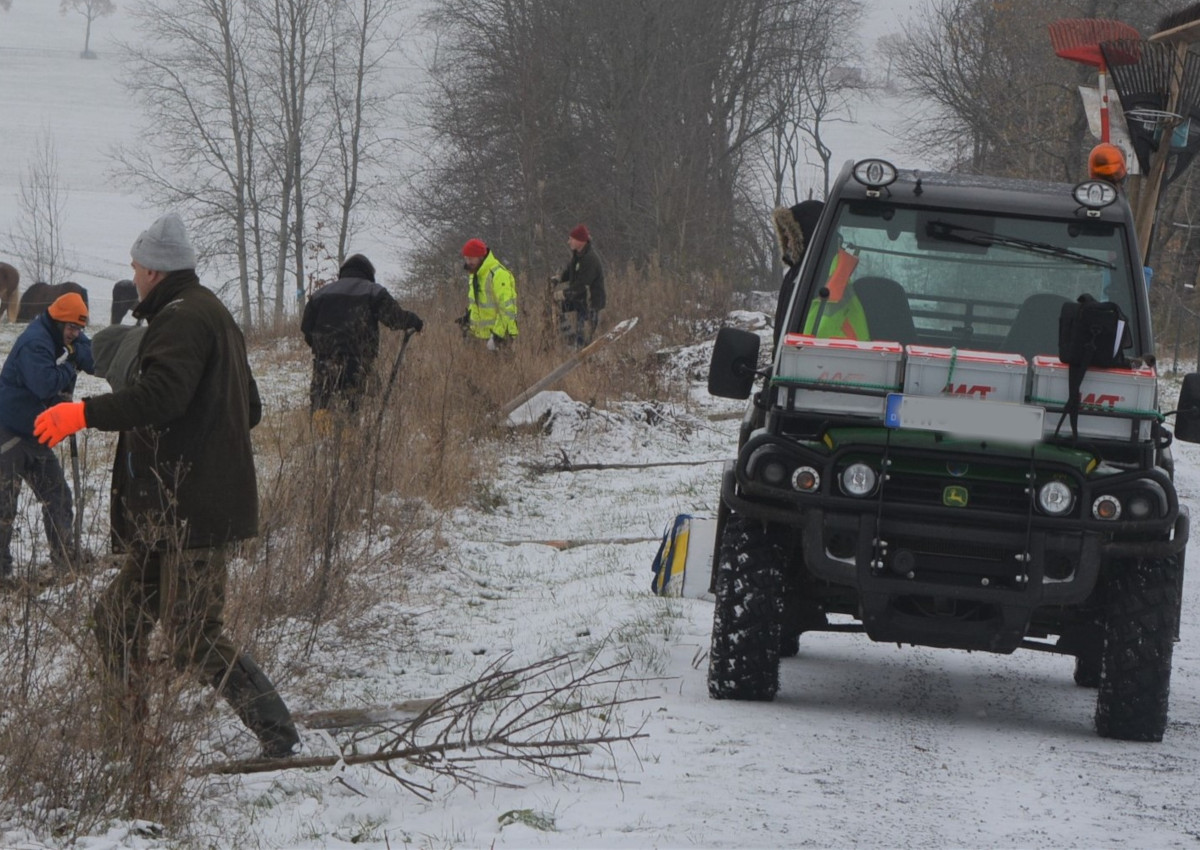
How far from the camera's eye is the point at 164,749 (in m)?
4.37

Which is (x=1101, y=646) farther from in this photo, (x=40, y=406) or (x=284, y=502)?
(x=40, y=406)

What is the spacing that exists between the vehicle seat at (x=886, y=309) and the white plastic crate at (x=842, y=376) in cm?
45

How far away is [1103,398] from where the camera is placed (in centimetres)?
541

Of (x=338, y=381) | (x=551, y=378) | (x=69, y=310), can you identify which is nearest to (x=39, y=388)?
(x=69, y=310)

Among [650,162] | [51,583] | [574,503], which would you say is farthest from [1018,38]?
[51,583]

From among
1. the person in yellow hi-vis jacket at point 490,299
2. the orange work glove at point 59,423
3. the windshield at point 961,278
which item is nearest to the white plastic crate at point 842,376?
the windshield at point 961,278

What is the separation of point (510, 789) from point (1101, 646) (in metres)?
2.54

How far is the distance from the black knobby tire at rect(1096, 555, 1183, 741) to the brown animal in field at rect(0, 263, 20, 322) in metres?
32.4

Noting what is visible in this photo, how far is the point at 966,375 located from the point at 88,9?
12731cm

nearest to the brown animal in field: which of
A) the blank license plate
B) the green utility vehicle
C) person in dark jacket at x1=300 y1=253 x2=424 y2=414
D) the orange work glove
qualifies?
person in dark jacket at x1=300 y1=253 x2=424 y2=414

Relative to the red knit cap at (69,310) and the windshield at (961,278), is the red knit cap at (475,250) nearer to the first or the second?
the red knit cap at (69,310)

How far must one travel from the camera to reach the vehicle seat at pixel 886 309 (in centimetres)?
602

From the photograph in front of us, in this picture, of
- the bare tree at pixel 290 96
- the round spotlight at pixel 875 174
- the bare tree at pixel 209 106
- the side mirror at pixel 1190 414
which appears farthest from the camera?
the bare tree at pixel 290 96

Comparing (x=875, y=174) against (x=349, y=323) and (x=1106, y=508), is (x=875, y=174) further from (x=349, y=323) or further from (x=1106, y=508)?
(x=349, y=323)
